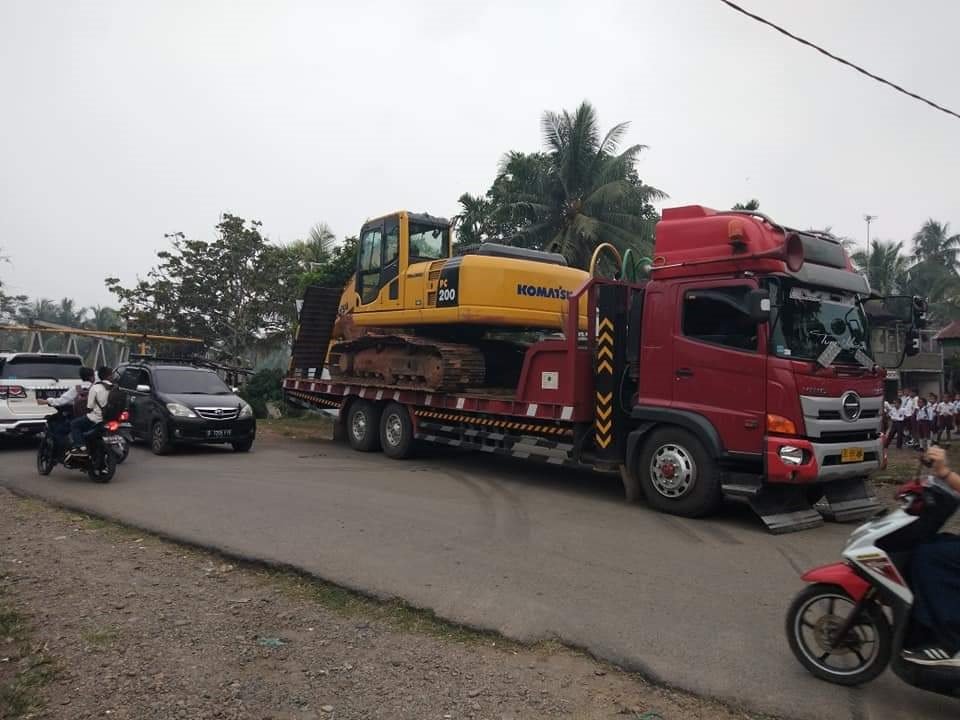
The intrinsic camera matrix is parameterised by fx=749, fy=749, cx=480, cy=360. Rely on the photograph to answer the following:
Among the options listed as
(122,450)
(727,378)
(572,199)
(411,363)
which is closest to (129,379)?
(122,450)

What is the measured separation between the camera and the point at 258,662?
13.7ft

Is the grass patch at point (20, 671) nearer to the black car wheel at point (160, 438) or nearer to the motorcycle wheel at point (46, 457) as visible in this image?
the motorcycle wheel at point (46, 457)

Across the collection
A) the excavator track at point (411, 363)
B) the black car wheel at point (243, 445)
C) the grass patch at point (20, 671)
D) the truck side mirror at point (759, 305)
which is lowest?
the grass patch at point (20, 671)

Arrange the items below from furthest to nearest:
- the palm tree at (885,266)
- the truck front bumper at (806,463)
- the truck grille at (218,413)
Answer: the palm tree at (885,266) → the truck grille at (218,413) → the truck front bumper at (806,463)

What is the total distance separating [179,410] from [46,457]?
2385 millimetres

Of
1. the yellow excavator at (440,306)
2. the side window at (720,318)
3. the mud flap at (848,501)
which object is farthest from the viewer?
the yellow excavator at (440,306)

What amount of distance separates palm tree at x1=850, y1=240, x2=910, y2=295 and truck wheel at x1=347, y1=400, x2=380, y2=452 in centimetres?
3367

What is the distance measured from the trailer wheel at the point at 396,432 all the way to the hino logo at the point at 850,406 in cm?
669

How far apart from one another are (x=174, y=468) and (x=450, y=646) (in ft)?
26.4

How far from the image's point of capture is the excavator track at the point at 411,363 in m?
11.4

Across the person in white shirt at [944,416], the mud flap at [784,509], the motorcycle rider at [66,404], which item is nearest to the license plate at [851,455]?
the mud flap at [784,509]

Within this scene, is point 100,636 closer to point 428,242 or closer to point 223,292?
point 428,242

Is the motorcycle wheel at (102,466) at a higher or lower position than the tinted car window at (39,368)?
lower

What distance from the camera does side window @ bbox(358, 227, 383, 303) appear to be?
12.8 m
